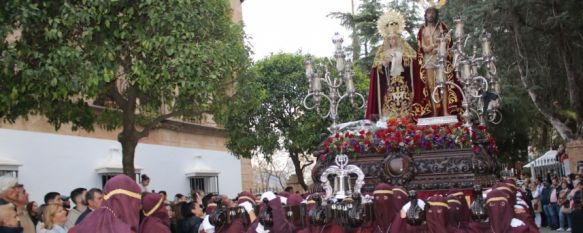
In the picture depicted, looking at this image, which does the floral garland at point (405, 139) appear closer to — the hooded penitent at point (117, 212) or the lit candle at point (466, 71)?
the lit candle at point (466, 71)

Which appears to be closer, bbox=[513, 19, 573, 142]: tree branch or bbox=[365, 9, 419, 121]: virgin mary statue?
bbox=[365, 9, 419, 121]: virgin mary statue

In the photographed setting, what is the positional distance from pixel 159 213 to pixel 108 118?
27.6 ft

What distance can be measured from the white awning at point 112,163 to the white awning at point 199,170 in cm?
473

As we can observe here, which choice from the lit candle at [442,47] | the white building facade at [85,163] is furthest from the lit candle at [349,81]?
the white building facade at [85,163]

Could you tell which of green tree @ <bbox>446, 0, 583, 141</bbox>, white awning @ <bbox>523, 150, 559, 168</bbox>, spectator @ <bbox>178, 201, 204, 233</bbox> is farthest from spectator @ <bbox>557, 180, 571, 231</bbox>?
white awning @ <bbox>523, 150, 559, 168</bbox>

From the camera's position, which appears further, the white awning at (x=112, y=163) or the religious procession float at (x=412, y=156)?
the white awning at (x=112, y=163)

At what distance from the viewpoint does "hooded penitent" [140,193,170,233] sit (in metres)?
6.24

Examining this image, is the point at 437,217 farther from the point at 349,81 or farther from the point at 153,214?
the point at 349,81

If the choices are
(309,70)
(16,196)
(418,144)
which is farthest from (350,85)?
(16,196)

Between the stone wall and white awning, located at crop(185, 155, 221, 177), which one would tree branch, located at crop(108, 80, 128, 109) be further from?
the stone wall

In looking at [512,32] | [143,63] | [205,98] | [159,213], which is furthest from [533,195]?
[159,213]

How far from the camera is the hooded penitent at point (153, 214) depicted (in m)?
6.24

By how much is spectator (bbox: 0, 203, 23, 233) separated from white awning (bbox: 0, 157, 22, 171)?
8.36m

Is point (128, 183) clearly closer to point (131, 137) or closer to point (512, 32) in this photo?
point (131, 137)
